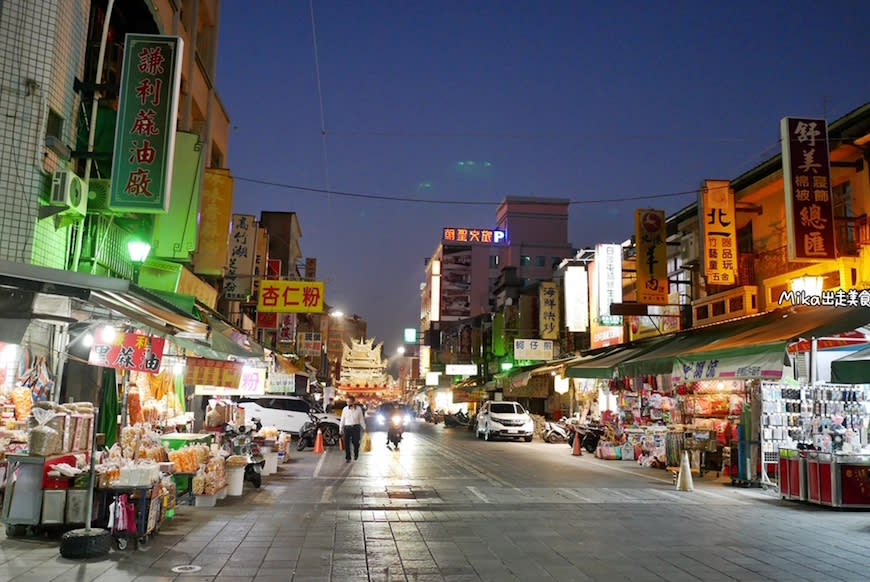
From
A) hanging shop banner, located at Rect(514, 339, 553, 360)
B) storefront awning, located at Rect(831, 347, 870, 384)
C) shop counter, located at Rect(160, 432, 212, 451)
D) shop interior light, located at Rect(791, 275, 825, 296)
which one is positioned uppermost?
shop interior light, located at Rect(791, 275, 825, 296)

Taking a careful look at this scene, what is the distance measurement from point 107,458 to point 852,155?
16.9 metres

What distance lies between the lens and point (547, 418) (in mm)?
40000

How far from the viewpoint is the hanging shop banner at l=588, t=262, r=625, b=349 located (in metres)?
27.6

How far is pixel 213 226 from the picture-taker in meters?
17.0

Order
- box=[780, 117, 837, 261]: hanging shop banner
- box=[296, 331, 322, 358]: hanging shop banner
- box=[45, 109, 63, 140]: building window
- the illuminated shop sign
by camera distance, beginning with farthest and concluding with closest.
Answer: the illuminated shop sign
box=[296, 331, 322, 358]: hanging shop banner
box=[780, 117, 837, 261]: hanging shop banner
box=[45, 109, 63, 140]: building window

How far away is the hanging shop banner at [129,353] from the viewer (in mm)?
9375

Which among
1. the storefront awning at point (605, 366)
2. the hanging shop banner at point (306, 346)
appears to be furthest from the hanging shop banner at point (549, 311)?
the hanging shop banner at point (306, 346)

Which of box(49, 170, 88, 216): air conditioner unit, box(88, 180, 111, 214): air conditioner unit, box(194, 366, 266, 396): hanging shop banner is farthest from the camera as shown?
box(194, 366, 266, 396): hanging shop banner

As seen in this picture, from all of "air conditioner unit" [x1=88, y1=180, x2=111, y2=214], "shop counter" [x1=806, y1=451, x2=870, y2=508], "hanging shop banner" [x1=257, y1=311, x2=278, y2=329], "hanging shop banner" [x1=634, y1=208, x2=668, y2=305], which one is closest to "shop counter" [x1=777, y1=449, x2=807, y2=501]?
"shop counter" [x1=806, y1=451, x2=870, y2=508]

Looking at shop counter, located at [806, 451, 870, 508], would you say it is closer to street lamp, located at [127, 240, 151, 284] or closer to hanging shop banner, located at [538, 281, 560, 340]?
street lamp, located at [127, 240, 151, 284]

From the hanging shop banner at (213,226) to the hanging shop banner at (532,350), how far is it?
21.4 meters

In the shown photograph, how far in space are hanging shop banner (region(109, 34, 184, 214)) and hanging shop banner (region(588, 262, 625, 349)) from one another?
738 inches

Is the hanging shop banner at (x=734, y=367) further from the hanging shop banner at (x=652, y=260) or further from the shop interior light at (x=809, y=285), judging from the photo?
the hanging shop banner at (x=652, y=260)

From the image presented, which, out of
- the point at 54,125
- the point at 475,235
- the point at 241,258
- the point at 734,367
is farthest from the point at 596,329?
the point at 475,235
